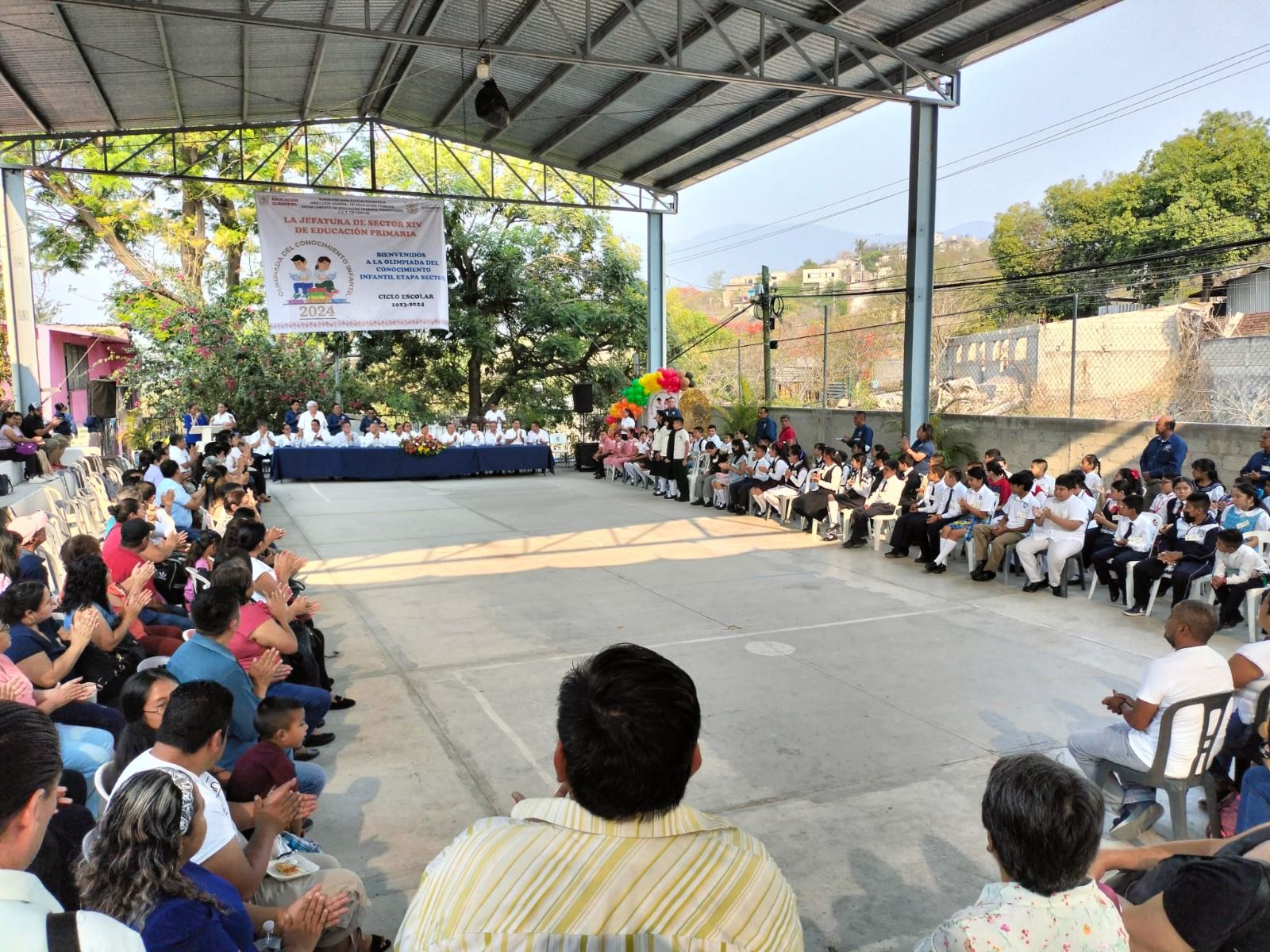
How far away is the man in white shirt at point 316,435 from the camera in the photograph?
17.0m

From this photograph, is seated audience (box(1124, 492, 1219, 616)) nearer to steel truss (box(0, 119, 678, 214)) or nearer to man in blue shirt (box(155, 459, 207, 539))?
man in blue shirt (box(155, 459, 207, 539))

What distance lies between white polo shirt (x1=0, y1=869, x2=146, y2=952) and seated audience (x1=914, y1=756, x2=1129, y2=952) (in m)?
1.49

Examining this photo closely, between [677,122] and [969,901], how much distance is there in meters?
14.0

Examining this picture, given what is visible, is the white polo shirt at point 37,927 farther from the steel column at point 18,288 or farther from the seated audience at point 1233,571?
the steel column at point 18,288

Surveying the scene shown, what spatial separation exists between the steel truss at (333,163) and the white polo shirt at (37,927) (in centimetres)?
1491

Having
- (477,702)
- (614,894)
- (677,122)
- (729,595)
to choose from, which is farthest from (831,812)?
(677,122)

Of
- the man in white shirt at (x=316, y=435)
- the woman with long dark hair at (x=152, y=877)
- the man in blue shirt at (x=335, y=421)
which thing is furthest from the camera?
the man in blue shirt at (x=335, y=421)

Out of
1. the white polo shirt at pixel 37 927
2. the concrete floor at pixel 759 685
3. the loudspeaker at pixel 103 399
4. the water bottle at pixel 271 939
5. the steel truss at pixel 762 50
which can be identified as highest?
the steel truss at pixel 762 50

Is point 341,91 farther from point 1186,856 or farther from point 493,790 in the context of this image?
point 1186,856

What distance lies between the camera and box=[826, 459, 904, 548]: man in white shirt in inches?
381

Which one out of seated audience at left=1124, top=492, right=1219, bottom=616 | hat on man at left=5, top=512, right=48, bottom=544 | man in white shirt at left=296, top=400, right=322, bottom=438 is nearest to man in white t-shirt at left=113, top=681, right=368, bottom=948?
hat on man at left=5, top=512, right=48, bottom=544

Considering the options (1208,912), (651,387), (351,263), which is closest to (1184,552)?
(1208,912)

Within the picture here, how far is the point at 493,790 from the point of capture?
388cm

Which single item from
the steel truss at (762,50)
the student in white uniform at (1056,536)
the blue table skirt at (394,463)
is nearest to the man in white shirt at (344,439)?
the blue table skirt at (394,463)
